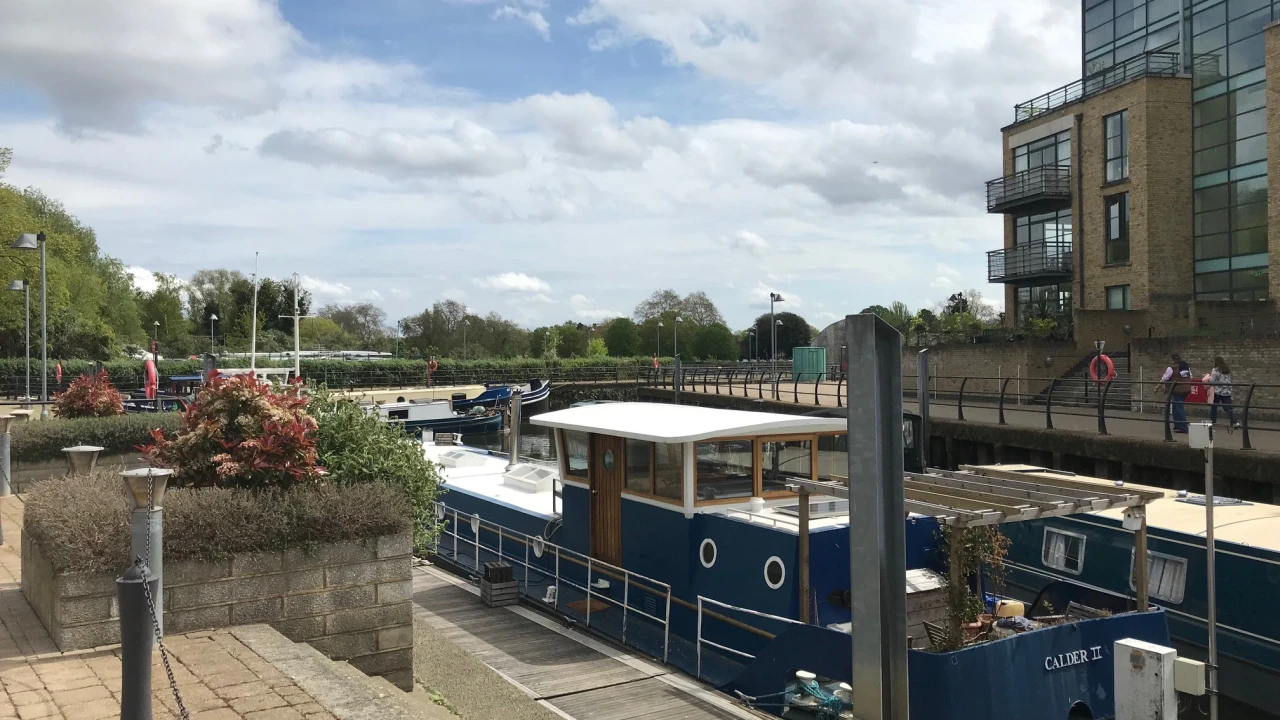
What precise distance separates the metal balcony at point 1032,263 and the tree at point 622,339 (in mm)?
52128

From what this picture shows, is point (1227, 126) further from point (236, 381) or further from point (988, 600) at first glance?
point (236, 381)

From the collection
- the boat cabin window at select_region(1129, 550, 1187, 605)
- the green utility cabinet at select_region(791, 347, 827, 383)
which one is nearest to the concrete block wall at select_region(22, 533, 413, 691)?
the boat cabin window at select_region(1129, 550, 1187, 605)

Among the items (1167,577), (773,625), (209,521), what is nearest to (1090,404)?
(1167,577)

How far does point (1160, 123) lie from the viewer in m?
31.2

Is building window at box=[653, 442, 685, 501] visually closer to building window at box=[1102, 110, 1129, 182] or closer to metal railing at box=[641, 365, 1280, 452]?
metal railing at box=[641, 365, 1280, 452]

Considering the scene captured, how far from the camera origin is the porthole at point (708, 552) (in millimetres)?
9984

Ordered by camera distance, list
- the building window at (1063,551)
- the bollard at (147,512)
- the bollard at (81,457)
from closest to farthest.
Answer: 1. the bollard at (147,512)
2. the bollard at (81,457)
3. the building window at (1063,551)

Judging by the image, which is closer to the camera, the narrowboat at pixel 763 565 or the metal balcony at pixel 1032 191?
the narrowboat at pixel 763 565

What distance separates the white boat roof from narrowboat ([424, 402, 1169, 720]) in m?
0.03

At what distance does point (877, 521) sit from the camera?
538 cm

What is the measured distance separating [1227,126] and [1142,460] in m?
17.7

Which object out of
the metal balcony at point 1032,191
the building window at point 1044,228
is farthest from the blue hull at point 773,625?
the building window at point 1044,228

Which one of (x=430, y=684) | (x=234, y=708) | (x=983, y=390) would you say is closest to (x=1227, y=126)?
(x=983, y=390)

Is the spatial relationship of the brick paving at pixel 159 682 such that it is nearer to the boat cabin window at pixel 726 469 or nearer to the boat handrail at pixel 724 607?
the boat handrail at pixel 724 607
